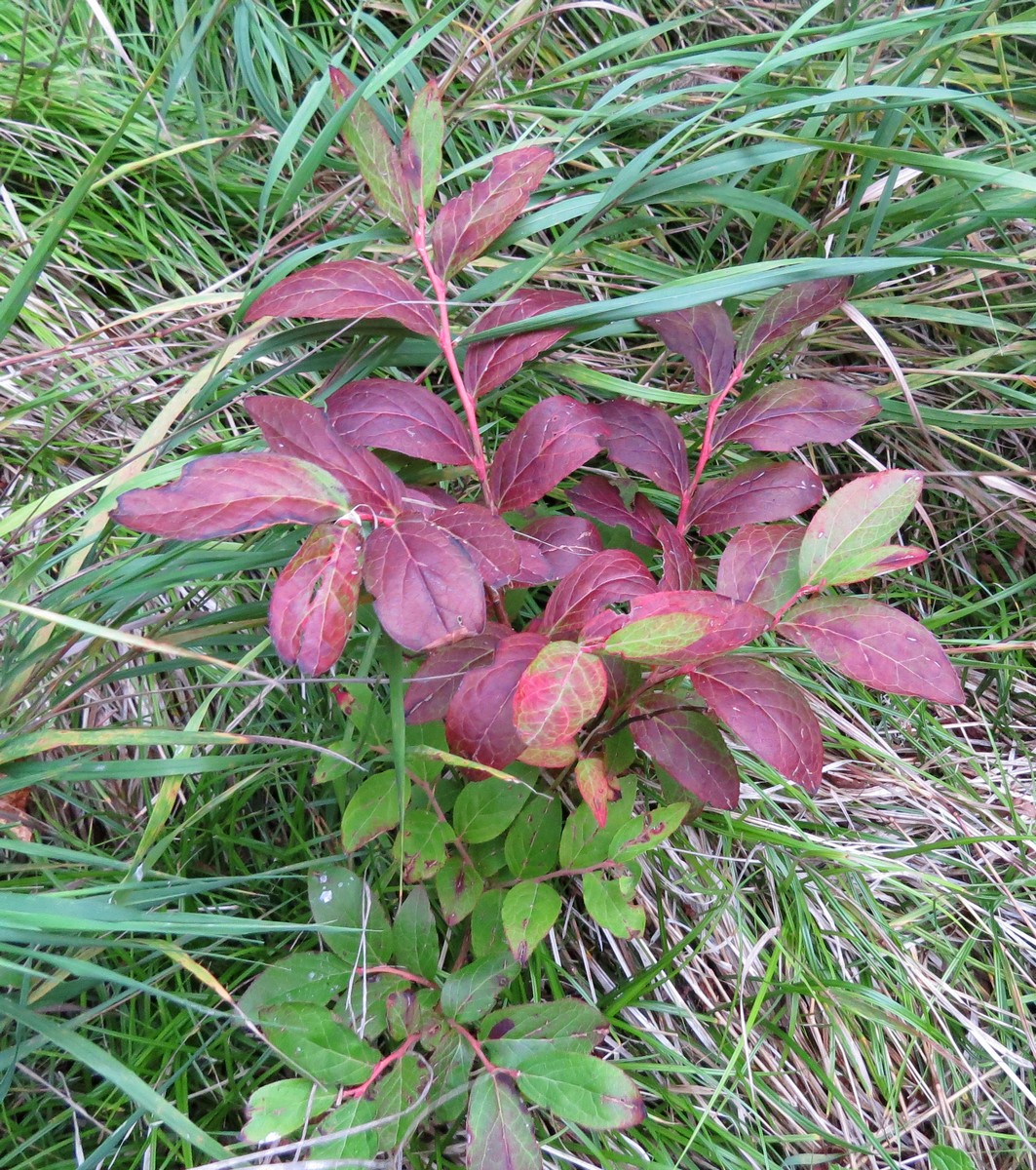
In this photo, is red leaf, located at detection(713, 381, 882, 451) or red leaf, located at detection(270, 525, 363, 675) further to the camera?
red leaf, located at detection(713, 381, 882, 451)

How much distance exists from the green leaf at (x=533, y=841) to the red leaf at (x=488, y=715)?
0.21 m

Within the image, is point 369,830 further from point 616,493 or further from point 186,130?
point 186,130

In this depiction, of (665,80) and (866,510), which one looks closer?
(866,510)

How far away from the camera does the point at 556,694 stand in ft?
2.60

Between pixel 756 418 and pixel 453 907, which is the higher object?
pixel 756 418

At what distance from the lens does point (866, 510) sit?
0.91m

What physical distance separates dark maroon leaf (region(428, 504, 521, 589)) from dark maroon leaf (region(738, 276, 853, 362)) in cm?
44

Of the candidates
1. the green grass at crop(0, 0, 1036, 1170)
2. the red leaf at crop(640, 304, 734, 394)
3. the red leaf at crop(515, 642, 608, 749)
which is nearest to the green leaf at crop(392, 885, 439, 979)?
the green grass at crop(0, 0, 1036, 1170)

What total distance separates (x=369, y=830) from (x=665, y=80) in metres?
1.14

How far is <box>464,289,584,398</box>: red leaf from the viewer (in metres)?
1.03

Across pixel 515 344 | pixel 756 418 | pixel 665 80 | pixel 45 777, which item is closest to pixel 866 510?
pixel 756 418

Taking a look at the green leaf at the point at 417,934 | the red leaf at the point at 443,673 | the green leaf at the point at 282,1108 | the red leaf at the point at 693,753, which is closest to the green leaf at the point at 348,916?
the green leaf at the point at 417,934

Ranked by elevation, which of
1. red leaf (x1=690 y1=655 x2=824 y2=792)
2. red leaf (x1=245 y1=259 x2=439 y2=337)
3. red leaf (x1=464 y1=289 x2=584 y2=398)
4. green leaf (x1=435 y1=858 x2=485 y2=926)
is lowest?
green leaf (x1=435 y1=858 x2=485 y2=926)

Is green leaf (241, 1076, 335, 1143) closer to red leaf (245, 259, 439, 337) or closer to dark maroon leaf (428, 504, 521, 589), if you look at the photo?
dark maroon leaf (428, 504, 521, 589)
